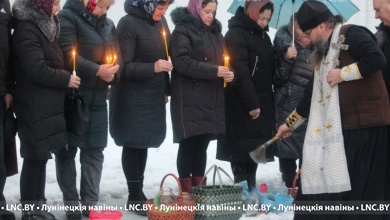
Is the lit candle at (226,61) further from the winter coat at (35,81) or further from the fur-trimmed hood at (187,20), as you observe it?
the winter coat at (35,81)

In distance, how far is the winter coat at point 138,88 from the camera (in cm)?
506

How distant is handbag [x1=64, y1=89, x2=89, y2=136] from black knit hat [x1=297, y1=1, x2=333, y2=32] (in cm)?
171

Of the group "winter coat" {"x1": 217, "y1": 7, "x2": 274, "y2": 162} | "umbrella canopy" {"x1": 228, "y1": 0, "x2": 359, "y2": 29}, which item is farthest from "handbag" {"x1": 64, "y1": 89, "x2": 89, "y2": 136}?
"umbrella canopy" {"x1": 228, "y1": 0, "x2": 359, "y2": 29}

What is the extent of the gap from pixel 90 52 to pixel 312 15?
1.77 metres

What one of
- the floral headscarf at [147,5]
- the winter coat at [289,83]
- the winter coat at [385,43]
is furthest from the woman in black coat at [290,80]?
the floral headscarf at [147,5]

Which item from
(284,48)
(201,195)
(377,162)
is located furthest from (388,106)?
(284,48)

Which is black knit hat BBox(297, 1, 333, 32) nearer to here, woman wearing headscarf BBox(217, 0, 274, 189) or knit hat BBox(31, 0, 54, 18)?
woman wearing headscarf BBox(217, 0, 274, 189)

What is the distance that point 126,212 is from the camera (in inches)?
203

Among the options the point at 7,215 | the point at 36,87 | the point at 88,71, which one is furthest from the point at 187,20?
the point at 7,215

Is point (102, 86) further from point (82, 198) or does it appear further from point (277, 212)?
point (277, 212)

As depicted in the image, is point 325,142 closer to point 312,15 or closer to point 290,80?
point 312,15

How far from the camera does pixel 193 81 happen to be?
5.24 meters

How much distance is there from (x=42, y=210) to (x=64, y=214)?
0.34 m

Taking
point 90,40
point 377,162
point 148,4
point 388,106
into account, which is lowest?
point 377,162
